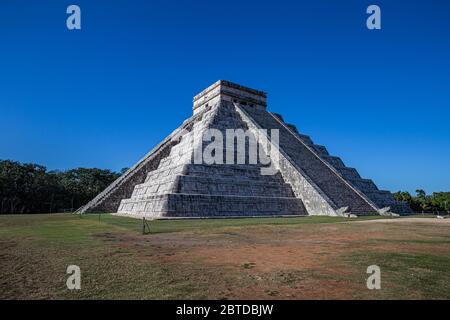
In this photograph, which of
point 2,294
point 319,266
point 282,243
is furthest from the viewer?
point 282,243

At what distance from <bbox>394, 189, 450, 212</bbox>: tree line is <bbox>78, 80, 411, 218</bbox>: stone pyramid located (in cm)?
1298

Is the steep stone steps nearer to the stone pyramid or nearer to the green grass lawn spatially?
the stone pyramid

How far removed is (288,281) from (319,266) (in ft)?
4.14

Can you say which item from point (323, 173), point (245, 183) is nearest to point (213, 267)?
point (245, 183)

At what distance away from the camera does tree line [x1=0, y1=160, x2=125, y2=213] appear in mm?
37719

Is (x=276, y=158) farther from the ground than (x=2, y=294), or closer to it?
farther from the ground

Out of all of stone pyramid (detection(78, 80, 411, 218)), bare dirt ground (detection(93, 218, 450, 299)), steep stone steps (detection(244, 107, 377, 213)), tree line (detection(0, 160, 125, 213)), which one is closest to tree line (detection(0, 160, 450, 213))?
tree line (detection(0, 160, 125, 213))

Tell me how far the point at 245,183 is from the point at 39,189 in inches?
1244

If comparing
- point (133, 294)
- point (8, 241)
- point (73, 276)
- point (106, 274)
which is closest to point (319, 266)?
point (133, 294)

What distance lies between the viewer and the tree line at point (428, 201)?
3647cm

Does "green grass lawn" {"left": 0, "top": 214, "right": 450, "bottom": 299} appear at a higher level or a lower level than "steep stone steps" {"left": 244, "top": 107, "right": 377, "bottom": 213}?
lower

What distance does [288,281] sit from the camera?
4.72 meters
